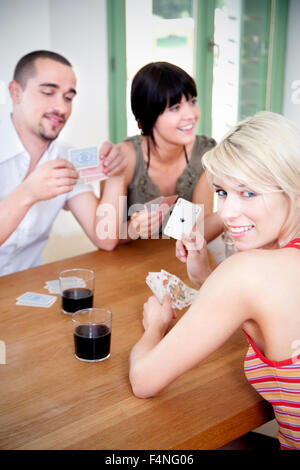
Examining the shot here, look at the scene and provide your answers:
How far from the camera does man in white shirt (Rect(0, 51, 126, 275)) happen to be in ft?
7.64

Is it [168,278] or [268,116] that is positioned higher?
A: [268,116]

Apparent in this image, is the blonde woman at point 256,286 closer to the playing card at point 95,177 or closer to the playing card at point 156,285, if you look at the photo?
the playing card at point 156,285

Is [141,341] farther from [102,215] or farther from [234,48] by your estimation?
[234,48]

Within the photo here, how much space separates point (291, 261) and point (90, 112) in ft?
11.9

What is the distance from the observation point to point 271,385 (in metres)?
1.13

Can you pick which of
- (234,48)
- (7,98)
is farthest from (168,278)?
(234,48)

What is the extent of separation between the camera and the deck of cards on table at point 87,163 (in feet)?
6.68

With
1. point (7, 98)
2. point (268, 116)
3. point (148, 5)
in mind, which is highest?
point (148, 5)

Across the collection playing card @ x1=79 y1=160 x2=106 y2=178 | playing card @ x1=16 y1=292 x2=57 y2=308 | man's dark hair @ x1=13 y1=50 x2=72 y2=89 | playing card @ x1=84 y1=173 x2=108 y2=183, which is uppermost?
man's dark hair @ x1=13 y1=50 x2=72 y2=89

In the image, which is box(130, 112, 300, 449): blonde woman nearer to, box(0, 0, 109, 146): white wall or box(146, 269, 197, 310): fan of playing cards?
box(146, 269, 197, 310): fan of playing cards

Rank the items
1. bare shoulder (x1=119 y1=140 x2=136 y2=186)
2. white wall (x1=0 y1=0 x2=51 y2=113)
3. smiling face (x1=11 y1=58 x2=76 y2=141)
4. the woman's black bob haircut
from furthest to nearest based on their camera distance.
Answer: white wall (x1=0 y1=0 x2=51 y2=113) < smiling face (x1=11 y1=58 x2=76 y2=141) < bare shoulder (x1=119 y1=140 x2=136 y2=186) < the woman's black bob haircut

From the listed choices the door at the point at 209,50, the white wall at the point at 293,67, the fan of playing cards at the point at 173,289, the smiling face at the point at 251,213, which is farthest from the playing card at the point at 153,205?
the white wall at the point at 293,67

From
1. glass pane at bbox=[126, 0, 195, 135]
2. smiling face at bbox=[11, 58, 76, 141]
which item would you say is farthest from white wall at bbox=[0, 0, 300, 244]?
smiling face at bbox=[11, 58, 76, 141]

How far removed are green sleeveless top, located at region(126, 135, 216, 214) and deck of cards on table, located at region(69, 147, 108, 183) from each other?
1.15 ft
